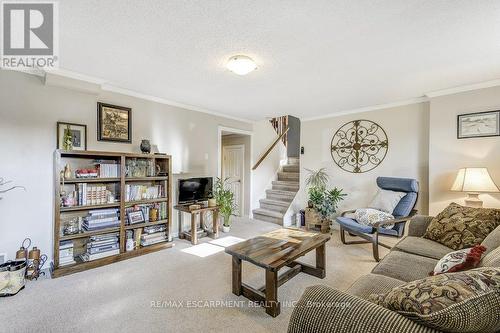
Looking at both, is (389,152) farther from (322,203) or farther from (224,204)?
(224,204)

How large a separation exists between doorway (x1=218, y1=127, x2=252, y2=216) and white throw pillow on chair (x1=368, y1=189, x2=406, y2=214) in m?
2.84

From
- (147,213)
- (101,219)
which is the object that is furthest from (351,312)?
(147,213)

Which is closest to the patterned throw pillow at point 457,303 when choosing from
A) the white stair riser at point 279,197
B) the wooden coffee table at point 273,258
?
the wooden coffee table at point 273,258

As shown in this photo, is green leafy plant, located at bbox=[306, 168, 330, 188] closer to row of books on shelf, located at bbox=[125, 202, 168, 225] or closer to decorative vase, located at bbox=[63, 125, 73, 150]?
row of books on shelf, located at bbox=[125, 202, 168, 225]

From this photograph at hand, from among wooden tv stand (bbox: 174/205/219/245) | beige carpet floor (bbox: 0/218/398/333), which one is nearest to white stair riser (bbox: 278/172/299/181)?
wooden tv stand (bbox: 174/205/219/245)

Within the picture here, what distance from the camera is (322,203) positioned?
4258 millimetres

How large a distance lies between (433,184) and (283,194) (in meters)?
2.89

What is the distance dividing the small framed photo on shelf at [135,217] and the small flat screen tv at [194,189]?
0.67 metres

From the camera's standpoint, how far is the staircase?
5.14 meters

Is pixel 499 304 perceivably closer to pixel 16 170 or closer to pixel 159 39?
pixel 159 39

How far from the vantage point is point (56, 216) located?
2541mm

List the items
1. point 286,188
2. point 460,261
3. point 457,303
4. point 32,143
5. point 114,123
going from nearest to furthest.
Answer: point 457,303, point 460,261, point 32,143, point 114,123, point 286,188

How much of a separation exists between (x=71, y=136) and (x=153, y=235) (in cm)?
170

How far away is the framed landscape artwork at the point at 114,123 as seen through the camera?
311cm
